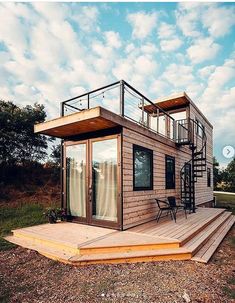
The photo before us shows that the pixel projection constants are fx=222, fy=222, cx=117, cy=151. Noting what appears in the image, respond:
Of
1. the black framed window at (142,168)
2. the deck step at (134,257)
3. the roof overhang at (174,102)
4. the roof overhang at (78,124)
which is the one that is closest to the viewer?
the deck step at (134,257)

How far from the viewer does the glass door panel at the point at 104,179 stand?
19.0 ft

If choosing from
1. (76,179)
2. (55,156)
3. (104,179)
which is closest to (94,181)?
(104,179)

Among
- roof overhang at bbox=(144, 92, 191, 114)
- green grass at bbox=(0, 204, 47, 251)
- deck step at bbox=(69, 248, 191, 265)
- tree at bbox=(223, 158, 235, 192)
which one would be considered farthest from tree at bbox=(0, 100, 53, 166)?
tree at bbox=(223, 158, 235, 192)

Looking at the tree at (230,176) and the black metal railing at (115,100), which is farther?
the tree at (230,176)

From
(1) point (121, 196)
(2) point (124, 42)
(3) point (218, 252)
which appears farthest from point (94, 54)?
(3) point (218, 252)

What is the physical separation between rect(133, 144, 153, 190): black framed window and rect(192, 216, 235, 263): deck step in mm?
2208

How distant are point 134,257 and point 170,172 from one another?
16.5 feet

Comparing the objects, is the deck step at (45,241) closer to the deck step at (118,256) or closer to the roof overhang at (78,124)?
the deck step at (118,256)

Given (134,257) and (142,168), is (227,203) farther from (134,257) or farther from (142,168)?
(134,257)

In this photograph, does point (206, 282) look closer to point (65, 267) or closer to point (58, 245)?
point (65, 267)

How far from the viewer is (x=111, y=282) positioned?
132 inches

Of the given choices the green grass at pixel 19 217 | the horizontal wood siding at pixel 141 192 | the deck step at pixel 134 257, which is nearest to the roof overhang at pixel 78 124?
the horizontal wood siding at pixel 141 192

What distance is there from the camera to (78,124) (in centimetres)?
558

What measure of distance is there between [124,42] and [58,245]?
670 cm
